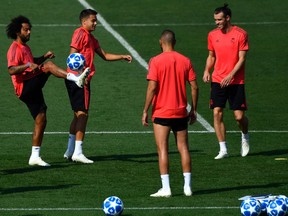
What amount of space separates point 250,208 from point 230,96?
5.65m

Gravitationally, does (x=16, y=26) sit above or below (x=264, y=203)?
above

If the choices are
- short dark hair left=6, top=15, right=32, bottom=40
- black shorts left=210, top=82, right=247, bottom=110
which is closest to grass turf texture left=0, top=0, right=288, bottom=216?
black shorts left=210, top=82, right=247, bottom=110

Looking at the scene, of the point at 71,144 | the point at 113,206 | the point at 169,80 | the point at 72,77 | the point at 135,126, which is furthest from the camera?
the point at 135,126

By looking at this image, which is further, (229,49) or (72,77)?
(229,49)

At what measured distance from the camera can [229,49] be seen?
2009 cm

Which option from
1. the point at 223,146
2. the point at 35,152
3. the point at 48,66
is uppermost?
the point at 48,66

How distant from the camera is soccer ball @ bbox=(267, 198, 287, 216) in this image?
48.8 feet

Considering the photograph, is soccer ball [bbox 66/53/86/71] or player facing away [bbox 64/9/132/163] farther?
player facing away [bbox 64/9/132/163]

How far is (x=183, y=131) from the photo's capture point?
1680cm

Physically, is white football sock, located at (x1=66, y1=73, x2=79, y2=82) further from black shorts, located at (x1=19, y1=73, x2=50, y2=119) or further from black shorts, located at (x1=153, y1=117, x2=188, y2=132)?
black shorts, located at (x1=153, y1=117, x2=188, y2=132)

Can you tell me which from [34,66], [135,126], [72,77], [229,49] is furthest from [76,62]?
[135,126]

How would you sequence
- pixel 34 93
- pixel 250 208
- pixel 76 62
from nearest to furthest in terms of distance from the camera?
pixel 250 208 < pixel 76 62 < pixel 34 93

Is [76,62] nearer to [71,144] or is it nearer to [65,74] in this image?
[65,74]

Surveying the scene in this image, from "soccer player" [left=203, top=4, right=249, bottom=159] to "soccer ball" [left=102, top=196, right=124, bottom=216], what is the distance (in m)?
4.95
